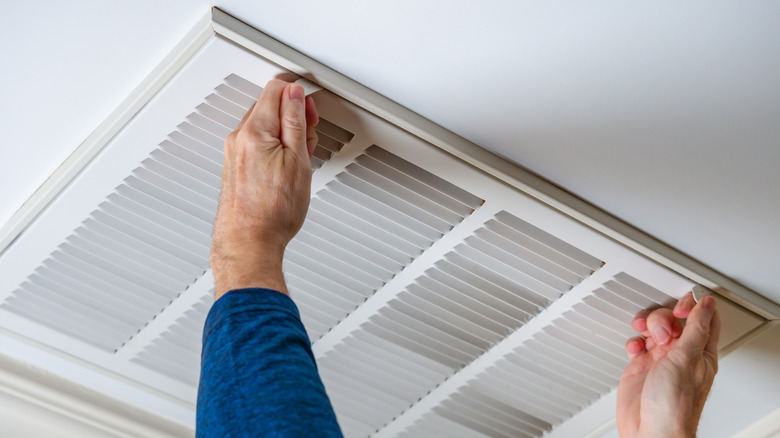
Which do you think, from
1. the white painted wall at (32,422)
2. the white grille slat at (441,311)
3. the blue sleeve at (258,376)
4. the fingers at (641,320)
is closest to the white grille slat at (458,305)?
the white grille slat at (441,311)

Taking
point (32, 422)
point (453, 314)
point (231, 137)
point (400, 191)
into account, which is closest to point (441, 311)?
point (453, 314)

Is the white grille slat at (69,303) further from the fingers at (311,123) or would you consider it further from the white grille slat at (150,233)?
the fingers at (311,123)

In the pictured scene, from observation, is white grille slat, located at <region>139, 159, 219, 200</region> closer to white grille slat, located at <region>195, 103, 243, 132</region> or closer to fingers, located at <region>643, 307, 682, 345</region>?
white grille slat, located at <region>195, 103, 243, 132</region>

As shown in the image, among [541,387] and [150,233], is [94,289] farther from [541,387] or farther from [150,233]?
[541,387]

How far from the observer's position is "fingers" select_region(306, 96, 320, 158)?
3.23 ft

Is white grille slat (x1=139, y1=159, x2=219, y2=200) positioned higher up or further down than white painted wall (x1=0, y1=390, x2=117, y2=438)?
higher up

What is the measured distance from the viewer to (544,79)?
3.10 feet

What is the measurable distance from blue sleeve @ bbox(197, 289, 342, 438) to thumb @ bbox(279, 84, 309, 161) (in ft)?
0.82

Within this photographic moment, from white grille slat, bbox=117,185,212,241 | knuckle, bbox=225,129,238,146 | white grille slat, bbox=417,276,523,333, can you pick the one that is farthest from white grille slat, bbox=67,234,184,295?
white grille slat, bbox=417,276,523,333

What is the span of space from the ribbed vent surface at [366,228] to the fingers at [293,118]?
110 millimetres

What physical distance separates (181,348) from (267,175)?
1.62 feet

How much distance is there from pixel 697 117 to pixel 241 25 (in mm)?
596

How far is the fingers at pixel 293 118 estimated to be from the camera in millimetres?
943

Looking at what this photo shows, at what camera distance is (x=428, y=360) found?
4.21ft
